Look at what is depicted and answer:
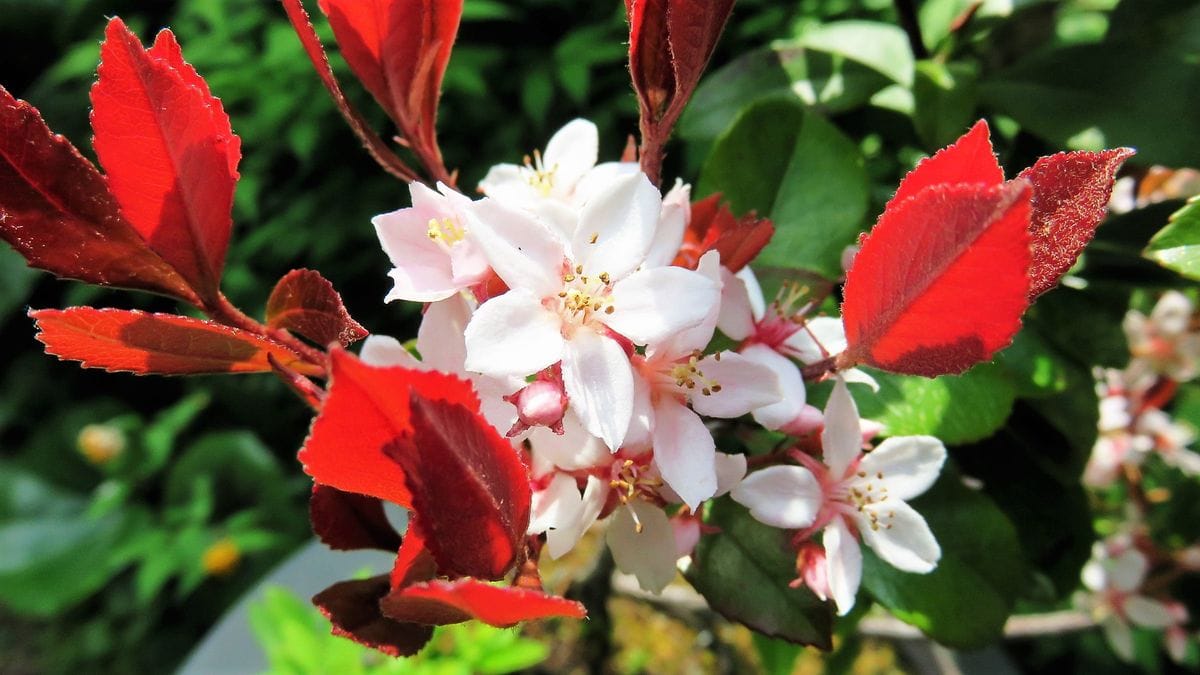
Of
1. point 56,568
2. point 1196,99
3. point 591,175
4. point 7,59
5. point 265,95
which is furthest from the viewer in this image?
point 7,59

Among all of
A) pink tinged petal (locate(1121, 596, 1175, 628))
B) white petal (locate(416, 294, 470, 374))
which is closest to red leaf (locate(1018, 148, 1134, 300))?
white petal (locate(416, 294, 470, 374))

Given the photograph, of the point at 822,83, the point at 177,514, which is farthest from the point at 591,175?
the point at 177,514

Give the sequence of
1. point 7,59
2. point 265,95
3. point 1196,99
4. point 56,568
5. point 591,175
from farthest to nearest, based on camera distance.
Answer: point 7,59
point 56,568
point 265,95
point 1196,99
point 591,175

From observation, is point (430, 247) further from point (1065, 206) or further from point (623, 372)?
point (1065, 206)

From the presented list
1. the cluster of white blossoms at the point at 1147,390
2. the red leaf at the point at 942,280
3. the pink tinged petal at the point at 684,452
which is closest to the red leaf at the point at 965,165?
the red leaf at the point at 942,280

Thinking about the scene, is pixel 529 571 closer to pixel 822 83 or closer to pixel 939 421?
pixel 939 421

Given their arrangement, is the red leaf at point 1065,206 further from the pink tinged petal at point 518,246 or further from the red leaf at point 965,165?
the pink tinged petal at point 518,246

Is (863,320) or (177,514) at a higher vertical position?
(863,320)
